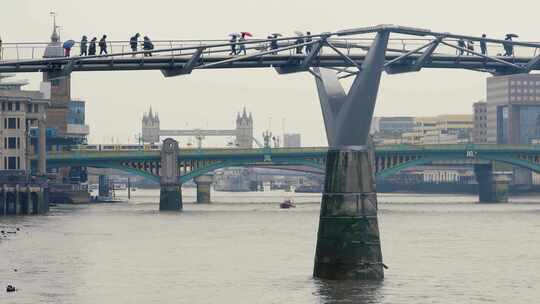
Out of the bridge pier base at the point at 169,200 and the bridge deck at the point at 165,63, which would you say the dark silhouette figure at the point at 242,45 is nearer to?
the bridge deck at the point at 165,63

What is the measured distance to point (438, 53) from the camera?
8531 centimetres

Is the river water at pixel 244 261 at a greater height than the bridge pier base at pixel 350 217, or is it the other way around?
the bridge pier base at pixel 350 217

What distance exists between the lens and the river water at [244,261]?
77188mm

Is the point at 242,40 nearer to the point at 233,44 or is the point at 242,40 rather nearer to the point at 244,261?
the point at 233,44

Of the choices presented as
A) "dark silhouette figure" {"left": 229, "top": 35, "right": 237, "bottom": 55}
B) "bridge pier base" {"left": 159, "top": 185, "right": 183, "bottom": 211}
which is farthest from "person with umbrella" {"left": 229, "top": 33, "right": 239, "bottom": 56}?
"bridge pier base" {"left": 159, "top": 185, "right": 183, "bottom": 211}

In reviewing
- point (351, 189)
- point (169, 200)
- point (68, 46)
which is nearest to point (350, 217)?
point (351, 189)

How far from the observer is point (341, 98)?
77.1 metres

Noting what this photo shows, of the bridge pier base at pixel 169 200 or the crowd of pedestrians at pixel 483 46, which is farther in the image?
the bridge pier base at pixel 169 200

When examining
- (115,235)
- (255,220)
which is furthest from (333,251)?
(255,220)

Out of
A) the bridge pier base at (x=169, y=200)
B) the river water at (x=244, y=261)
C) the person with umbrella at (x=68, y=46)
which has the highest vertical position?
the person with umbrella at (x=68, y=46)

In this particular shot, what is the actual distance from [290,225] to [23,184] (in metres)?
37.7

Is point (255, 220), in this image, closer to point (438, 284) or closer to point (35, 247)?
point (35, 247)

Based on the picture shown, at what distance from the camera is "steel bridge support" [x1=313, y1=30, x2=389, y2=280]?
7612 centimetres

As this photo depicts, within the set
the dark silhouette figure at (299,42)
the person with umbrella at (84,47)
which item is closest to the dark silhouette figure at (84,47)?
the person with umbrella at (84,47)
